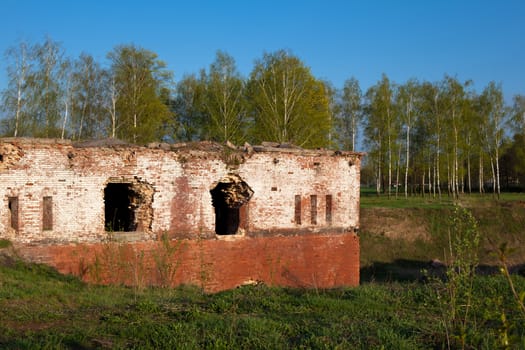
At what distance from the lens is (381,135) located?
114 feet

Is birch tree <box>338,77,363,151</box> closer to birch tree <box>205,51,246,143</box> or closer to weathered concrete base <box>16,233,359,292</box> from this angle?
birch tree <box>205,51,246,143</box>

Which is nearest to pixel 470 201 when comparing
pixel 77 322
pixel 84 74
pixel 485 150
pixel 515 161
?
pixel 485 150

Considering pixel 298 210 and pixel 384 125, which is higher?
pixel 384 125

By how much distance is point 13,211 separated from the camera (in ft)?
35.2

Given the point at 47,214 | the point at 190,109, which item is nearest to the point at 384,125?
the point at 190,109

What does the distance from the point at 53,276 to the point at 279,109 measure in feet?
64.6

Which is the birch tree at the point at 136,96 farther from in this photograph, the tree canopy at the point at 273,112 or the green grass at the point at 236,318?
the green grass at the point at 236,318

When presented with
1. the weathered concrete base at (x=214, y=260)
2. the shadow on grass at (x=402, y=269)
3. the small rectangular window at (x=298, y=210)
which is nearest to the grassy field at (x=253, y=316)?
the weathered concrete base at (x=214, y=260)

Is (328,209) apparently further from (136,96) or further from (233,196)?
(136,96)

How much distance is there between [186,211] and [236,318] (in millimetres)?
6169

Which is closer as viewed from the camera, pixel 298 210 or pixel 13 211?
pixel 13 211

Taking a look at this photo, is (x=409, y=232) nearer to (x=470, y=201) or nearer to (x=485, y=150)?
(x=470, y=201)

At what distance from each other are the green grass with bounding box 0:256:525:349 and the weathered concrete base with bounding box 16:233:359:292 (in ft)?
6.26

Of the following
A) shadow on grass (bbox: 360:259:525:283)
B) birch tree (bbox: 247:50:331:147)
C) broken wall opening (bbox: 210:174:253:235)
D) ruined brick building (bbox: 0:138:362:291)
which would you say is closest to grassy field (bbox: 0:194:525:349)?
ruined brick building (bbox: 0:138:362:291)
